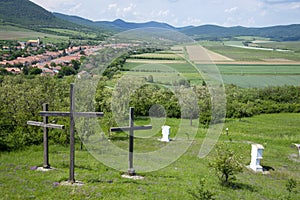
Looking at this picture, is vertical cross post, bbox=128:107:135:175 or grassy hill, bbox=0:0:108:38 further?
grassy hill, bbox=0:0:108:38

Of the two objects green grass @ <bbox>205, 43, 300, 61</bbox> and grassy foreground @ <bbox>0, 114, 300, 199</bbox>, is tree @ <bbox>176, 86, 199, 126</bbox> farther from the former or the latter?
green grass @ <bbox>205, 43, 300, 61</bbox>

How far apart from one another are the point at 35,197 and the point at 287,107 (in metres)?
45.6

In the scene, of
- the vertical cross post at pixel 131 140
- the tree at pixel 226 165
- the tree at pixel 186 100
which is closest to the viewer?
the vertical cross post at pixel 131 140

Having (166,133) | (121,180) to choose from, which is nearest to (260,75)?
(166,133)

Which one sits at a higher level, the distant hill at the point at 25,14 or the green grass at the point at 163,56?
the distant hill at the point at 25,14

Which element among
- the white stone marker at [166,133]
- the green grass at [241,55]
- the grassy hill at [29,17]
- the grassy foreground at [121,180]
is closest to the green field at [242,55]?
the green grass at [241,55]

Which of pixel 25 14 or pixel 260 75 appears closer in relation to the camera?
pixel 260 75

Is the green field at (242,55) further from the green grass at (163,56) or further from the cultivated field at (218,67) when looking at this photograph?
the green grass at (163,56)

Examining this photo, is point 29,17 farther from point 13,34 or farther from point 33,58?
point 33,58

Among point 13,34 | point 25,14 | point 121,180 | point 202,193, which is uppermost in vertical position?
point 25,14

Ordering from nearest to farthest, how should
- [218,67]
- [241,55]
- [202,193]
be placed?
[202,193]
[218,67]
[241,55]

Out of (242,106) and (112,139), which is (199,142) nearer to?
(112,139)

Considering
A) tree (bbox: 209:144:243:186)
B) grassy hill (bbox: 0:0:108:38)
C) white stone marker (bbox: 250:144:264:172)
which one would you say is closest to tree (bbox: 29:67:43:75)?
white stone marker (bbox: 250:144:264:172)

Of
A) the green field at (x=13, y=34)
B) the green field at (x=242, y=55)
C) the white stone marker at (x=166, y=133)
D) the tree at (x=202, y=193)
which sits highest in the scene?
the green field at (x=13, y=34)
